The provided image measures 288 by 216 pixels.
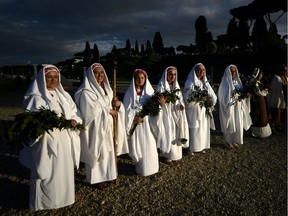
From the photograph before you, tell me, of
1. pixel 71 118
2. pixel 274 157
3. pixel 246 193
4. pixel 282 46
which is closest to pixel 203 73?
pixel 274 157

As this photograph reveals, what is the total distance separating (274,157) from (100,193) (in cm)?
455

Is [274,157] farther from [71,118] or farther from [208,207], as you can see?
[71,118]

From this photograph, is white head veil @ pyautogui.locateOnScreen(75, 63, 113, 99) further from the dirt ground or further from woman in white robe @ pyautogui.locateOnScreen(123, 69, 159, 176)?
the dirt ground

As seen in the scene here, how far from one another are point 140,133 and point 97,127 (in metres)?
1.13

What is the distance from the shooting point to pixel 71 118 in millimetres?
4688

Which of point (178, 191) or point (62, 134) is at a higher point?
point (62, 134)

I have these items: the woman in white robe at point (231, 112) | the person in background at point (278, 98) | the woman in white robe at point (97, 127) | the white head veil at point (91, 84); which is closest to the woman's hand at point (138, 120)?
the woman in white robe at point (97, 127)

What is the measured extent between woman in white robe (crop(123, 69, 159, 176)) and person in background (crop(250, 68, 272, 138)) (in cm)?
383

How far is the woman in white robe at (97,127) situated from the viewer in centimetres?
502

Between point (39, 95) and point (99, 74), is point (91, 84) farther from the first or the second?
point (39, 95)

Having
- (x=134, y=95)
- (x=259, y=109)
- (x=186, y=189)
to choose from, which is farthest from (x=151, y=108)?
(x=259, y=109)

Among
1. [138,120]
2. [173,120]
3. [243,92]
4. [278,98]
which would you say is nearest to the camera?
[138,120]

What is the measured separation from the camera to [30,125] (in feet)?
13.2

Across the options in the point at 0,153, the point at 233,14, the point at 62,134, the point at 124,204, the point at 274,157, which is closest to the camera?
the point at 62,134
